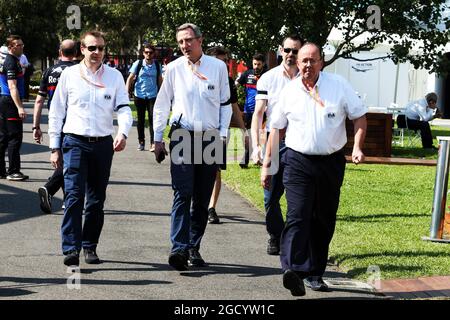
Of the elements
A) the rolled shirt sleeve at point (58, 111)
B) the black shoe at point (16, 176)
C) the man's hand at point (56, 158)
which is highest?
the rolled shirt sleeve at point (58, 111)

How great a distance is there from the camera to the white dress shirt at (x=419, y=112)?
23250 millimetres

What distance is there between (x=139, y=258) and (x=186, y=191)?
87cm

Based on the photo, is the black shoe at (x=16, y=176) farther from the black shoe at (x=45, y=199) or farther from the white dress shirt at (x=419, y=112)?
the white dress shirt at (x=419, y=112)

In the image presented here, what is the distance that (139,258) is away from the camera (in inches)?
335

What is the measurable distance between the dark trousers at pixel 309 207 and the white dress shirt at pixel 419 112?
53.3 ft

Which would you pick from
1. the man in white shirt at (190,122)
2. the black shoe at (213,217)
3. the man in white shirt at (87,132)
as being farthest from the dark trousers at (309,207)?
the black shoe at (213,217)

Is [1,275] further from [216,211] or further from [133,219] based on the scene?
[216,211]

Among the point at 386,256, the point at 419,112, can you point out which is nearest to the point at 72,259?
the point at 386,256

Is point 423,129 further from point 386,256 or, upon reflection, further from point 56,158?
point 56,158

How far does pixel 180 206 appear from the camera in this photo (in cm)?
804

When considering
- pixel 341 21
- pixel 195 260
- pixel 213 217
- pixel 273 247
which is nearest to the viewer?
pixel 195 260

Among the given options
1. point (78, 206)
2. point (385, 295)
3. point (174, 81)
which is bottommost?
point (385, 295)

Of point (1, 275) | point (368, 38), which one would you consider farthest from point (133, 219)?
point (368, 38)
